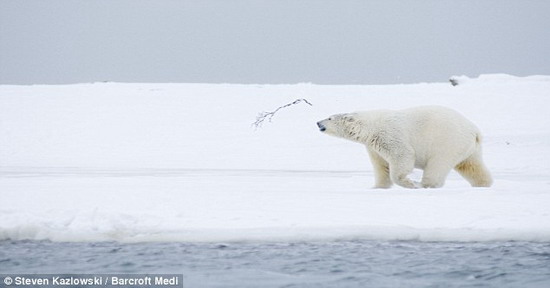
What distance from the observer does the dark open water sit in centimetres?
746

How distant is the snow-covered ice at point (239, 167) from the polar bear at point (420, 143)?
0.57 meters

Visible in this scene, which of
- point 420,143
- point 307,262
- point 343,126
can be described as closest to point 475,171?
point 420,143

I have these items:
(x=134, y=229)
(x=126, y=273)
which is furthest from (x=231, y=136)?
(x=126, y=273)

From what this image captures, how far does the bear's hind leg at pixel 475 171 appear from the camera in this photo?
13375mm

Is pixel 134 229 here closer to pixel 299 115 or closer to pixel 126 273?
pixel 126 273

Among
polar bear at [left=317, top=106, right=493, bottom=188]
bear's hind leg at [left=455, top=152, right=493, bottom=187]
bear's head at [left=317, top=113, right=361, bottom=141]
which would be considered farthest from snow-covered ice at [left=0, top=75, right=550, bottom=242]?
bear's head at [left=317, top=113, right=361, bottom=141]

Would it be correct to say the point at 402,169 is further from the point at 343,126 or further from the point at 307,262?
the point at 307,262

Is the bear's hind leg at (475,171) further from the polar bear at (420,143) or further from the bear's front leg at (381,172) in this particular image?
the bear's front leg at (381,172)

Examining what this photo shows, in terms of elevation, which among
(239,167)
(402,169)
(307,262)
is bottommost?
(307,262)

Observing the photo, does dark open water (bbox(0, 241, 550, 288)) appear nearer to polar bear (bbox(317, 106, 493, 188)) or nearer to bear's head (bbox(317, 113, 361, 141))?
polar bear (bbox(317, 106, 493, 188))

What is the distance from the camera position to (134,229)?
31.2ft

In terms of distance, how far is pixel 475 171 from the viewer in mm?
13469

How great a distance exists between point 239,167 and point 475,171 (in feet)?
31.3

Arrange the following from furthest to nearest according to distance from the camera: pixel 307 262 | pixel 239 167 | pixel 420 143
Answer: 1. pixel 239 167
2. pixel 420 143
3. pixel 307 262
